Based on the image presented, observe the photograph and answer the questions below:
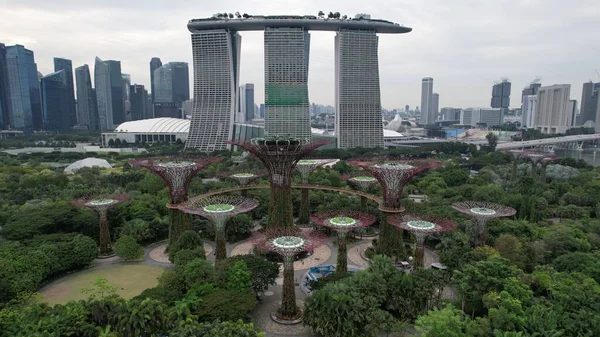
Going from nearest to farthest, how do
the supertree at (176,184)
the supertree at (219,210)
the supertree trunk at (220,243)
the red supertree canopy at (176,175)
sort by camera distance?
the supertree at (219,210) → the supertree trunk at (220,243) → the red supertree canopy at (176,175) → the supertree at (176,184)

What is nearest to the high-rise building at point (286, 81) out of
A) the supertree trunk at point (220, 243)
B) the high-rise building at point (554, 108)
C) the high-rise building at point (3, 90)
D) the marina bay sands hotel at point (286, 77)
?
the marina bay sands hotel at point (286, 77)

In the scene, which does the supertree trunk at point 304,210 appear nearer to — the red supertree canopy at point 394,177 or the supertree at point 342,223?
the red supertree canopy at point 394,177

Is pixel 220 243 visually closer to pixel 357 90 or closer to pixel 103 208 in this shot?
pixel 103 208

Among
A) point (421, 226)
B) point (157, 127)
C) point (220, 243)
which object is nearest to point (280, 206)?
point (220, 243)

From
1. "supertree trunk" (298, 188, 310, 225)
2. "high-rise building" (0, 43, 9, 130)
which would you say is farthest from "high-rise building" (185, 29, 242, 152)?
"high-rise building" (0, 43, 9, 130)

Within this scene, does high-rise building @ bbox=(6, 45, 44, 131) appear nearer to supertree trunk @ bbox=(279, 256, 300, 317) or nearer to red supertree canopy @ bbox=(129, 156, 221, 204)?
red supertree canopy @ bbox=(129, 156, 221, 204)
